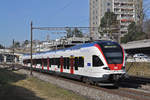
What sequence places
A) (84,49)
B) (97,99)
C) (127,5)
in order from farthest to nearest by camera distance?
(127,5)
(84,49)
(97,99)

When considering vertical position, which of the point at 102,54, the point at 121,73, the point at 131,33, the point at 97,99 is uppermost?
the point at 131,33

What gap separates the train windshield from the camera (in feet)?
52.1

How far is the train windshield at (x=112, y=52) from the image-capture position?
15875 millimetres

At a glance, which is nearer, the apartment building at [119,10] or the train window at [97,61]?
the train window at [97,61]

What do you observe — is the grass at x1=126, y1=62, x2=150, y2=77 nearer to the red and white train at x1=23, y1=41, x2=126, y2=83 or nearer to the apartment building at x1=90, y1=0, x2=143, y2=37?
the red and white train at x1=23, y1=41, x2=126, y2=83

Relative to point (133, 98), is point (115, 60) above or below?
above

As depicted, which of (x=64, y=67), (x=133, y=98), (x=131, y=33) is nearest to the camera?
(x=133, y=98)

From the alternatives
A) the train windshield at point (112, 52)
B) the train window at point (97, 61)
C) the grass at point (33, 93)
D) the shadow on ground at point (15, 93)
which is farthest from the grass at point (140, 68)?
the shadow on ground at point (15, 93)

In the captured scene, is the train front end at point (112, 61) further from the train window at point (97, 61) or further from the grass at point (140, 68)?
the grass at point (140, 68)

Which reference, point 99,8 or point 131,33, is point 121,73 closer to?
point 131,33

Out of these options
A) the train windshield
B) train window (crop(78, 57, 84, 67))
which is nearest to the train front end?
the train windshield

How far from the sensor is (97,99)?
520 inches

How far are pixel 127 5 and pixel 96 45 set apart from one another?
7509 centimetres

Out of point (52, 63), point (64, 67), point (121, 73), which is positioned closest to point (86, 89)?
point (121, 73)
